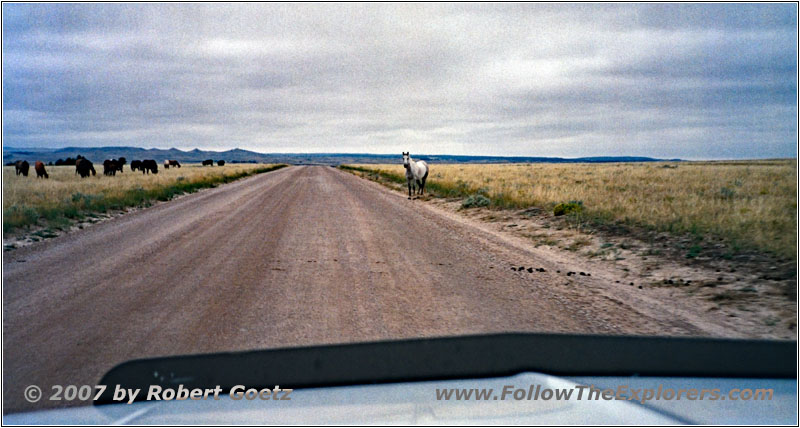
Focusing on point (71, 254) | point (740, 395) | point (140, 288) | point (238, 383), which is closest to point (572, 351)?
point (740, 395)

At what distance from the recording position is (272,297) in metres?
6.80

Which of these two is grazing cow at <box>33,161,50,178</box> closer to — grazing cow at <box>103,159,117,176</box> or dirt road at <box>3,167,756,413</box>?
grazing cow at <box>103,159,117,176</box>

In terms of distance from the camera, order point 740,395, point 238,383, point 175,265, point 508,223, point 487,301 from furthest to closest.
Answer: point 508,223 < point 175,265 < point 487,301 < point 238,383 < point 740,395

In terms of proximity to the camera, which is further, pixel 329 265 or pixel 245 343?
pixel 329 265

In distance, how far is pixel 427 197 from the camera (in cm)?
2466

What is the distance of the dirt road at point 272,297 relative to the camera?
16.9 feet

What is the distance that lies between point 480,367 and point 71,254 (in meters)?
8.50

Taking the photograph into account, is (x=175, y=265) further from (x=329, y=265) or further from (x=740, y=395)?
(x=740, y=395)

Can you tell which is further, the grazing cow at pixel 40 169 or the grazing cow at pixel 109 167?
the grazing cow at pixel 109 167

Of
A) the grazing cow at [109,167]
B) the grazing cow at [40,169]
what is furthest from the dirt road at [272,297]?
the grazing cow at [109,167]

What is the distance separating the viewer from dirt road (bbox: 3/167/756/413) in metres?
5.15

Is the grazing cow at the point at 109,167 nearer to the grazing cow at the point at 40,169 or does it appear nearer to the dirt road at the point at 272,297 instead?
the grazing cow at the point at 40,169

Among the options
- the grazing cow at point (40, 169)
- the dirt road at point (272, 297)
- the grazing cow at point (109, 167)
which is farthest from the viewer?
the grazing cow at point (109, 167)

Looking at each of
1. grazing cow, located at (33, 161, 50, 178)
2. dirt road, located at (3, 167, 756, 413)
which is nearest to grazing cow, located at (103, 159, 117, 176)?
grazing cow, located at (33, 161, 50, 178)
